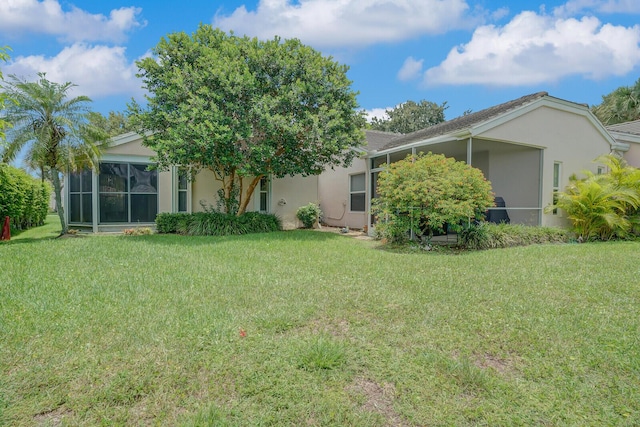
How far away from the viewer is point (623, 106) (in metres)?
22.6

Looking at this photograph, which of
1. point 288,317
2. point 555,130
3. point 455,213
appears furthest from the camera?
point 555,130

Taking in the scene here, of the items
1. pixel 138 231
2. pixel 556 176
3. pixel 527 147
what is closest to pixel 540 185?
pixel 556 176

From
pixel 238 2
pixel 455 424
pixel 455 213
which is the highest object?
pixel 238 2

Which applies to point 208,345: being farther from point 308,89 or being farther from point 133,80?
point 133,80

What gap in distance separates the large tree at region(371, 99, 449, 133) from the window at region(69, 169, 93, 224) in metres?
26.7

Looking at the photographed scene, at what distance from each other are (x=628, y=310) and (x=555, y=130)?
30.1 feet

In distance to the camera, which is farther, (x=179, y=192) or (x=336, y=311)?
(x=179, y=192)

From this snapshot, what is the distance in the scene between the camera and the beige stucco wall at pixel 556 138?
1104 cm

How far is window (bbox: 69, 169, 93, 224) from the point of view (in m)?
13.3

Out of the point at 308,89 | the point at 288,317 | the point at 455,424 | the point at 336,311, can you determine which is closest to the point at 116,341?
the point at 288,317

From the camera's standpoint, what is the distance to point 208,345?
3.37 m

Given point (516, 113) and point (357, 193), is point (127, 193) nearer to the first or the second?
point (357, 193)

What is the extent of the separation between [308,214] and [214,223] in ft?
14.4

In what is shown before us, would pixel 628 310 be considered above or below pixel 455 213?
below
